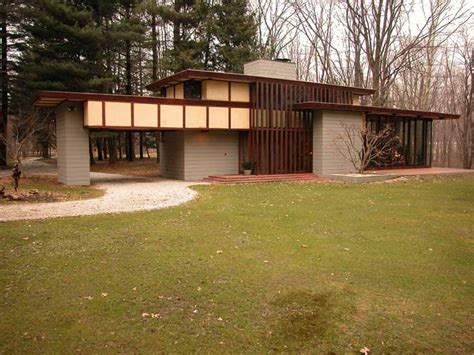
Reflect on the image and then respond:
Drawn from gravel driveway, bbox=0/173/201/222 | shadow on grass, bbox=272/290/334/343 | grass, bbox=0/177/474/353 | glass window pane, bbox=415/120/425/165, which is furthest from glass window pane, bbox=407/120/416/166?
shadow on grass, bbox=272/290/334/343

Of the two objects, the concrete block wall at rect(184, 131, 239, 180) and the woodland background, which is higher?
the woodland background

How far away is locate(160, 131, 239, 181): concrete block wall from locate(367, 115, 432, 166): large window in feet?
28.9

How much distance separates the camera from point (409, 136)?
2397 cm

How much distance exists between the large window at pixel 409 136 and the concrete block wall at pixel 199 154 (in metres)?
8.82

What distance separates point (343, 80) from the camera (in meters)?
33.1

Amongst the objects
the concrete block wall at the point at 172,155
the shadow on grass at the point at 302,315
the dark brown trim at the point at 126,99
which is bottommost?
the shadow on grass at the point at 302,315

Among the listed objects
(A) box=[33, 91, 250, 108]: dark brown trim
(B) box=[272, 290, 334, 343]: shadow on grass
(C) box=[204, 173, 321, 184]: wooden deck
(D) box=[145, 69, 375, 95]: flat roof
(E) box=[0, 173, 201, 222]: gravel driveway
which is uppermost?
(D) box=[145, 69, 375, 95]: flat roof

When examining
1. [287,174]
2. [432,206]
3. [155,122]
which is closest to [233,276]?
[432,206]

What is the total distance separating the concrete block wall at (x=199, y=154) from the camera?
17.9m

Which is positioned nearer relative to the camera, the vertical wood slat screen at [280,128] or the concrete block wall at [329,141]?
the vertical wood slat screen at [280,128]

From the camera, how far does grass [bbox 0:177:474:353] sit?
3520 mm

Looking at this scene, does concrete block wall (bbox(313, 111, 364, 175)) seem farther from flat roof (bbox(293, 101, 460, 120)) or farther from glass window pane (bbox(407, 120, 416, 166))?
glass window pane (bbox(407, 120, 416, 166))

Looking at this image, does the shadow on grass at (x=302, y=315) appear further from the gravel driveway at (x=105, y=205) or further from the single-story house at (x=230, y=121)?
the single-story house at (x=230, y=121)

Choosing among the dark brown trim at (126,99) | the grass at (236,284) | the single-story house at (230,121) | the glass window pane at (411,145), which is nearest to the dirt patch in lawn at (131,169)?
the single-story house at (230,121)
